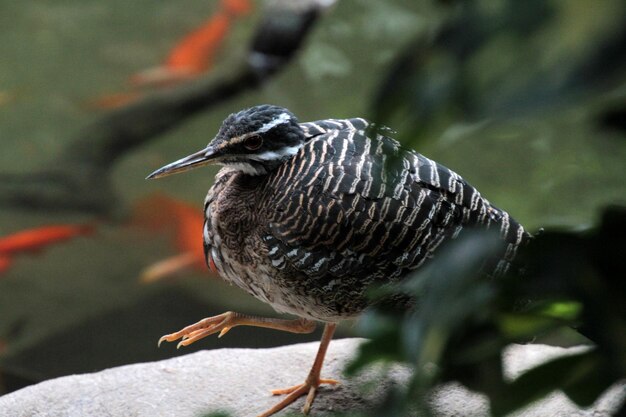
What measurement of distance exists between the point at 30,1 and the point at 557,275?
8661 mm

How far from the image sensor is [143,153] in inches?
260

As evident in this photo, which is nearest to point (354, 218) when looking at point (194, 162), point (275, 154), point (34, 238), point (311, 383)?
point (275, 154)

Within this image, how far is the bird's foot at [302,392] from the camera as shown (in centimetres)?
306

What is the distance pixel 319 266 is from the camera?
8.72ft

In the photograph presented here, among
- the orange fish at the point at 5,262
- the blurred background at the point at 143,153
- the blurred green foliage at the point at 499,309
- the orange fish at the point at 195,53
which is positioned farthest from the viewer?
the orange fish at the point at 195,53

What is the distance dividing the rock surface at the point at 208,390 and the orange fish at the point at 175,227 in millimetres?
2326

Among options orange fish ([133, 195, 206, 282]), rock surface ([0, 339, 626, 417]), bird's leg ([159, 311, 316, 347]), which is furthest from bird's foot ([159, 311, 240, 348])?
orange fish ([133, 195, 206, 282])

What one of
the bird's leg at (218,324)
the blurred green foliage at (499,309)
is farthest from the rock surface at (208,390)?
the blurred green foliage at (499,309)

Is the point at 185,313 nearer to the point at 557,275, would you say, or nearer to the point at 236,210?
the point at 236,210

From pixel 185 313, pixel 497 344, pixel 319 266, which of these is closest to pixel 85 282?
pixel 185 313

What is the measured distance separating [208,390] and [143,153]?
3687 mm

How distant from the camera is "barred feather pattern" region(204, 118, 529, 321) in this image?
2.64 metres

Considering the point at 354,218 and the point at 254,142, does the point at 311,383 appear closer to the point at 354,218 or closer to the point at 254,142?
the point at 354,218

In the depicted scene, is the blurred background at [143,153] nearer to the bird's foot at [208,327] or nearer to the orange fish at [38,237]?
the orange fish at [38,237]
